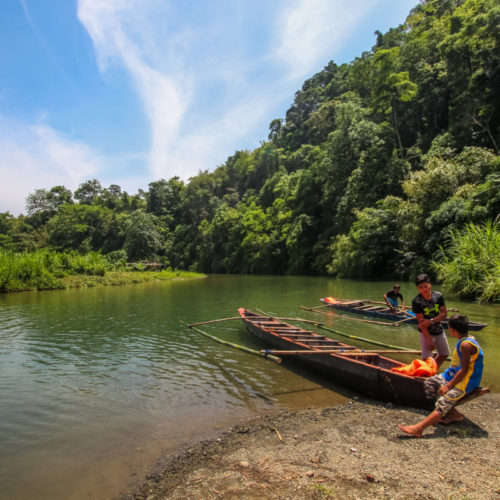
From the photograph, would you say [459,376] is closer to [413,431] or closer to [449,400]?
[449,400]

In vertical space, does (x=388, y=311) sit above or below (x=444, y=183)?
below

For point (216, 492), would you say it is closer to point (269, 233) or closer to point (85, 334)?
point (85, 334)

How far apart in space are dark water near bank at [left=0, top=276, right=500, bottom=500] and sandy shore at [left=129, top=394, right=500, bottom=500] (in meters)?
0.59

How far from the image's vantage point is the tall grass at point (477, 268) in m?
12.9

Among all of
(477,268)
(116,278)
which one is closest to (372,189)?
(477,268)

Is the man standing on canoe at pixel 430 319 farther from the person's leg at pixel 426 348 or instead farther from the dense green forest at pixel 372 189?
the dense green forest at pixel 372 189

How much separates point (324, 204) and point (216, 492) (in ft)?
124

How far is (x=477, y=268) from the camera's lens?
45.1 feet

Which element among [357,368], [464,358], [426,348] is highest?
[464,358]

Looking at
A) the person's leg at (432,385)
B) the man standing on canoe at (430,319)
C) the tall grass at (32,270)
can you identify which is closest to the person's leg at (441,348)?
the man standing on canoe at (430,319)

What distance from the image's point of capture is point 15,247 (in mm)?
54781

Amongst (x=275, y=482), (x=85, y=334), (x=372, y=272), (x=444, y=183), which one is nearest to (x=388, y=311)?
(x=275, y=482)

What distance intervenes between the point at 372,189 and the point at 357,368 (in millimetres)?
28537

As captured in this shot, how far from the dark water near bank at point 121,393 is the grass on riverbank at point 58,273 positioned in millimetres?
13013
